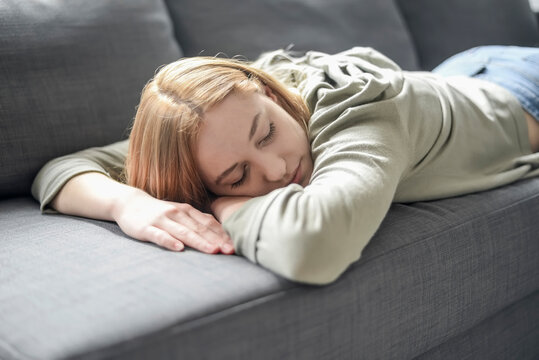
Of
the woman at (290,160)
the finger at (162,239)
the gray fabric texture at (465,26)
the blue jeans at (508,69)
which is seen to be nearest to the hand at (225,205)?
the woman at (290,160)

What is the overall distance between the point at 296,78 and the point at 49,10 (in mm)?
570

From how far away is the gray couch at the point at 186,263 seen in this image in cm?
77

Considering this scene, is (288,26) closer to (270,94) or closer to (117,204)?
(270,94)

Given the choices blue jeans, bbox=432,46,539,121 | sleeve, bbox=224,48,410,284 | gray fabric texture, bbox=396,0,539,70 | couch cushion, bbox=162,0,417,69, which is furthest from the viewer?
gray fabric texture, bbox=396,0,539,70

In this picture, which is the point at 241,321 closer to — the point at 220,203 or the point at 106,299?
the point at 106,299

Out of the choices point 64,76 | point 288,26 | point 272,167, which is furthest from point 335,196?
point 288,26

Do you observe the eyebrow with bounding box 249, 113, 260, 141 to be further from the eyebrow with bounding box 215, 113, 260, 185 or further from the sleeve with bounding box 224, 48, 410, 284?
the sleeve with bounding box 224, 48, 410, 284

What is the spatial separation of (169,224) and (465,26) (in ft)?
4.99

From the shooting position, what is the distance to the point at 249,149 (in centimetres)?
107

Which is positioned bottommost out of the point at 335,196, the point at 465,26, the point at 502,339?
the point at 502,339

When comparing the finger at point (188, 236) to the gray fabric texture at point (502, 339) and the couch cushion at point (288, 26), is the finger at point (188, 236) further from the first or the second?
the couch cushion at point (288, 26)

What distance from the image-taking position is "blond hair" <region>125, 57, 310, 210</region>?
3.57 feet

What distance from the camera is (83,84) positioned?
139 centimetres

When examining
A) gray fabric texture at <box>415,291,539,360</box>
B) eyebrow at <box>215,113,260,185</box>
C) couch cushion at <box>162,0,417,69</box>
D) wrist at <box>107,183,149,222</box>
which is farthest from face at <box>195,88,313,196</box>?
couch cushion at <box>162,0,417,69</box>
